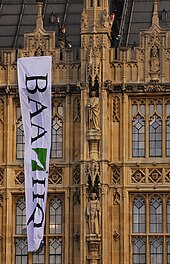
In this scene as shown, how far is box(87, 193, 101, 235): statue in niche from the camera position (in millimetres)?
51031

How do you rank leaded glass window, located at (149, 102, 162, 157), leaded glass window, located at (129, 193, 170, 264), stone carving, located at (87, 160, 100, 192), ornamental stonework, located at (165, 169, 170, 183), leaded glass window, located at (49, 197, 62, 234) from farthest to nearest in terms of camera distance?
leaded glass window, located at (149, 102, 162, 157)
leaded glass window, located at (49, 197, 62, 234)
ornamental stonework, located at (165, 169, 170, 183)
leaded glass window, located at (129, 193, 170, 264)
stone carving, located at (87, 160, 100, 192)

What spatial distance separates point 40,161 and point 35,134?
1144 millimetres

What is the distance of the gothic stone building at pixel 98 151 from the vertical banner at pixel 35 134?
2.93 ft

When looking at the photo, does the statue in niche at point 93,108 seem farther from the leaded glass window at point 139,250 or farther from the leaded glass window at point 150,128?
the leaded glass window at point 139,250

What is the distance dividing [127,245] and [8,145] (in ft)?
20.9

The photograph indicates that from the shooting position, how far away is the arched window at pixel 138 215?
5219cm

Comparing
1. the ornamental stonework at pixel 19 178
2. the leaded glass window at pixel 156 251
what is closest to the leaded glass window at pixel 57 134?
the ornamental stonework at pixel 19 178

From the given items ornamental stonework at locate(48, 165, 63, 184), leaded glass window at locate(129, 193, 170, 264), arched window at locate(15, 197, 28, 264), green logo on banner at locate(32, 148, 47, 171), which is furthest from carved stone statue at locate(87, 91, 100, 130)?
→ arched window at locate(15, 197, 28, 264)

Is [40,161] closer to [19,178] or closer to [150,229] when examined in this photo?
[19,178]

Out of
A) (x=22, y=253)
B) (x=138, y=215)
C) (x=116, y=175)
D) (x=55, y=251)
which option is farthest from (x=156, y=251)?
(x=22, y=253)

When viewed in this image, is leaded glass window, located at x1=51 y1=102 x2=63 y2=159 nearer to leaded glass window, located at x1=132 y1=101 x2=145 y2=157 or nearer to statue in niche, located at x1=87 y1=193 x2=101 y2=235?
statue in niche, located at x1=87 y1=193 x2=101 y2=235

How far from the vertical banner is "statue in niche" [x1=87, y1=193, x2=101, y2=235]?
1857 mm

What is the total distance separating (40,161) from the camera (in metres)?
51.8

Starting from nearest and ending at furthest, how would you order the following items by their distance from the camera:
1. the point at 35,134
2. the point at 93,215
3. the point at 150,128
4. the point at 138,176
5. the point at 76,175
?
the point at 93,215 → the point at 35,134 → the point at 138,176 → the point at 76,175 → the point at 150,128
